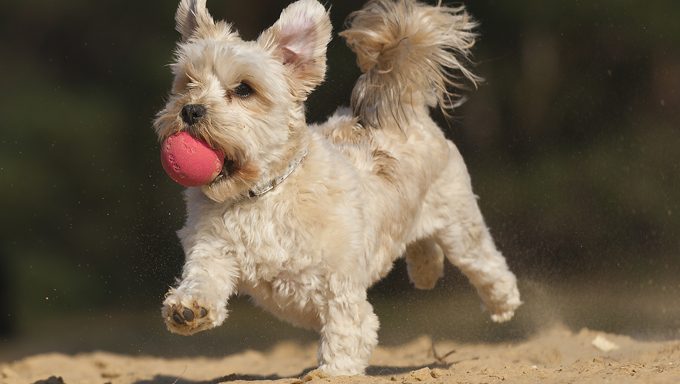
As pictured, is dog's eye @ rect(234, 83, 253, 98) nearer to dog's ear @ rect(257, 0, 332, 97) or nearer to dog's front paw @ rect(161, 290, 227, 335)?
dog's ear @ rect(257, 0, 332, 97)

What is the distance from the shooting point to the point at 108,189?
15.0m

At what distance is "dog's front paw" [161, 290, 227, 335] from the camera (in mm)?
6434

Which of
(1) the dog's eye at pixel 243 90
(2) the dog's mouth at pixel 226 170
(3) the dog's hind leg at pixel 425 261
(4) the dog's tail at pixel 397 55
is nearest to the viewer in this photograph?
(2) the dog's mouth at pixel 226 170

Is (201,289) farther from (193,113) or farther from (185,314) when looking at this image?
(193,113)

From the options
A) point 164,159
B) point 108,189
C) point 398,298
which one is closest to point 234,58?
point 164,159

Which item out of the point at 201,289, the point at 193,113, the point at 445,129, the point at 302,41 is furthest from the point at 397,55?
the point at 445,129

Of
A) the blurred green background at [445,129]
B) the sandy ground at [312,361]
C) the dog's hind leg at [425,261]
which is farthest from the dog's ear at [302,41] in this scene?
the blurred green background at [445,129]

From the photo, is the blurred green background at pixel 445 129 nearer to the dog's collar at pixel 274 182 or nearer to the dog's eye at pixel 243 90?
the dog's collar at pixel 274 182

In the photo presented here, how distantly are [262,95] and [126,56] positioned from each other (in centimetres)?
895

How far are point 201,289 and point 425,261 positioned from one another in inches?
126

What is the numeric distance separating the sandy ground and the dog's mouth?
2343mm

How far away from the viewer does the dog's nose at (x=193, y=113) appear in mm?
6637

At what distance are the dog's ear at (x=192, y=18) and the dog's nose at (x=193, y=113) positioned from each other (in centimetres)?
82

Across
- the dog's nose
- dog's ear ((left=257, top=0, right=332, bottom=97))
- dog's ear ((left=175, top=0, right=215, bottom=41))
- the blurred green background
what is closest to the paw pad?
the dog's nose
